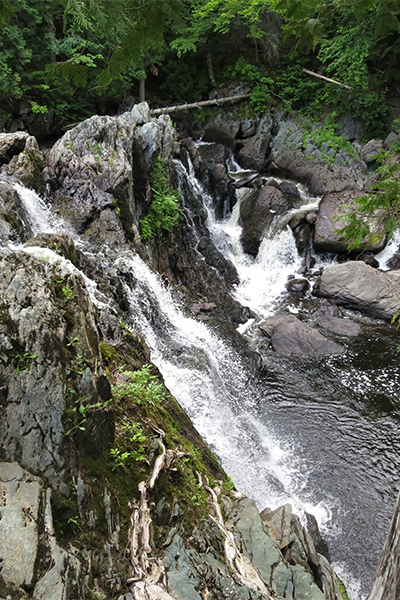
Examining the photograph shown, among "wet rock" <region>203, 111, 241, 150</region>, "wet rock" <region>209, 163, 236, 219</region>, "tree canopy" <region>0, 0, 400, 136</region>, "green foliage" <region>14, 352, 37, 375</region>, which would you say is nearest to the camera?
"green foliage" <region>14, 352, 37, 375</region>

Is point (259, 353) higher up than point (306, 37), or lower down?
lower down

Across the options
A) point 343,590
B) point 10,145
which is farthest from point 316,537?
point 10,145

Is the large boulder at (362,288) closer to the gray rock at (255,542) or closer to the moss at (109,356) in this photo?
the moss at (109,356)

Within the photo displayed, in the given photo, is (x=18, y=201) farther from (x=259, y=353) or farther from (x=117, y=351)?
(x=259, y=353)

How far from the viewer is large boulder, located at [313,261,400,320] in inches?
422

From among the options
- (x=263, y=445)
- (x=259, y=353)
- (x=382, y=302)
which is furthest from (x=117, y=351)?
(x=382, y=302)

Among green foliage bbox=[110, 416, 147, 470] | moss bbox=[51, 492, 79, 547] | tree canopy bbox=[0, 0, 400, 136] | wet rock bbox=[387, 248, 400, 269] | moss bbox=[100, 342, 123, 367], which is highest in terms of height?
tree canopy bbox=[0, 0, 400, 136]

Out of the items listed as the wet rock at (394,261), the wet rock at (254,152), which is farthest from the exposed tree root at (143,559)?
the wet rock at (254,152)

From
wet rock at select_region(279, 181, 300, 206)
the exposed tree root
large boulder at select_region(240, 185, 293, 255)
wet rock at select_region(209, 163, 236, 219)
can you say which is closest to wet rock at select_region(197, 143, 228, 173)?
wet rock at select_region(209, 163, 236, 219)

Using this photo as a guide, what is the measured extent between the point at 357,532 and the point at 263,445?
1914 millimetres

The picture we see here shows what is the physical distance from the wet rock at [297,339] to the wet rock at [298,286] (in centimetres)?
235

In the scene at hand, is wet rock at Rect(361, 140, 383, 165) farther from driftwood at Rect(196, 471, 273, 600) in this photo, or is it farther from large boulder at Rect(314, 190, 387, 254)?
driftwood at Rect(196, 471, 273, 600)

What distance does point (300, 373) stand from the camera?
28.5 ft

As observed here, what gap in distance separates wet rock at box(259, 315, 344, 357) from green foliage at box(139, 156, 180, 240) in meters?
4.21
